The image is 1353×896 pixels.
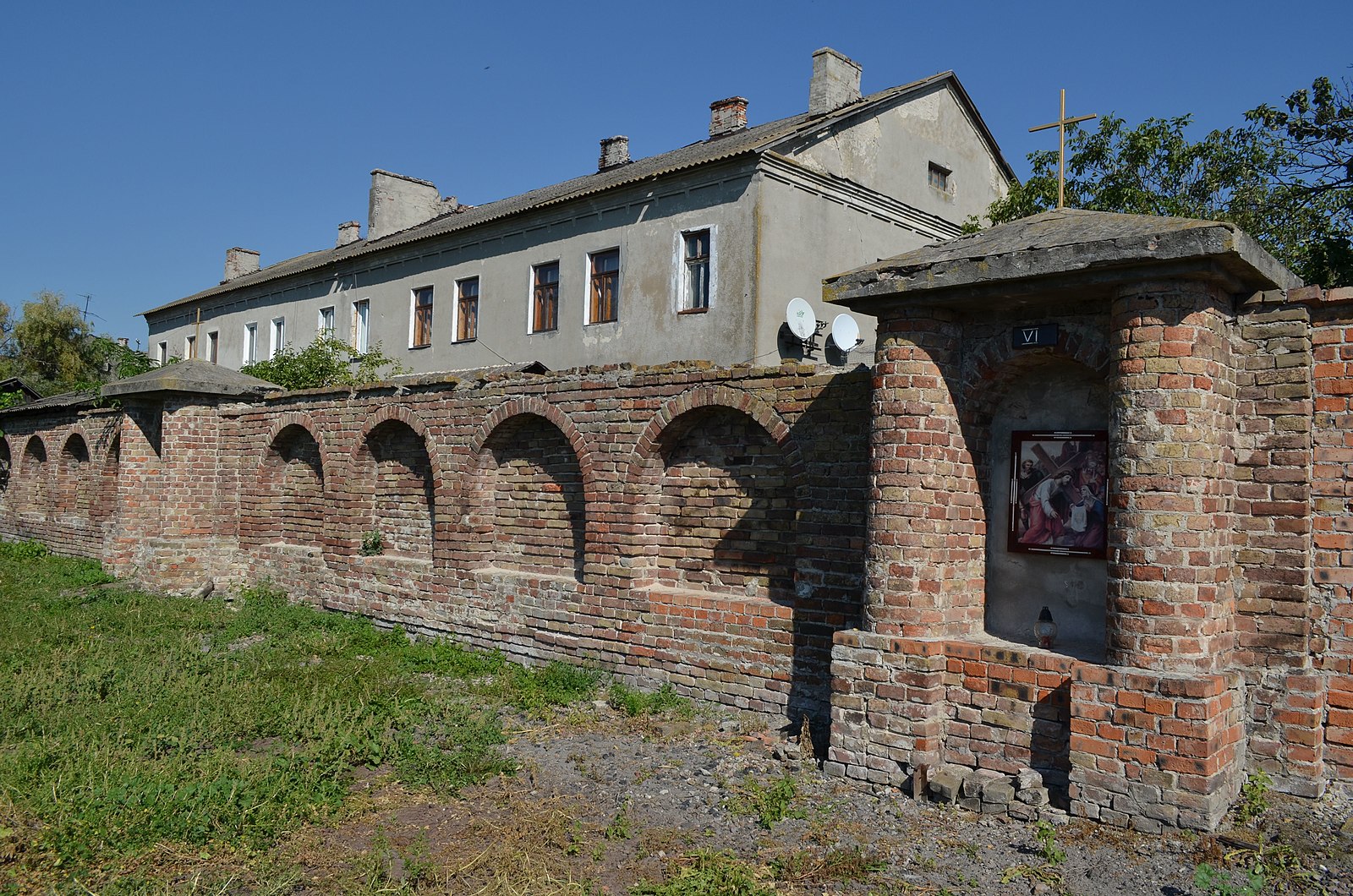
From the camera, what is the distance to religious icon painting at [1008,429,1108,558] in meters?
6.09

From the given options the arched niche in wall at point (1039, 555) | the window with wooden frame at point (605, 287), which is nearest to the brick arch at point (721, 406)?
the arched niche in wall at point (1039, 555)

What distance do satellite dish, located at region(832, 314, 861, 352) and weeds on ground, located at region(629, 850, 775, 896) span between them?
34.6ft

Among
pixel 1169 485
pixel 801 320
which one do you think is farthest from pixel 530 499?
pixel 801 320

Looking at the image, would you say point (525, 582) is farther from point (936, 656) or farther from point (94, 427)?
point (94, 427)

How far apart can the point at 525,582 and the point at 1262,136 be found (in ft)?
47.6

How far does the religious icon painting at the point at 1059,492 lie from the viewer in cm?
609

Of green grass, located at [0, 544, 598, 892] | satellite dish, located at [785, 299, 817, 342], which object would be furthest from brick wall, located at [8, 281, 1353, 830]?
satellite dish, located at [785, 299, 817, 342]

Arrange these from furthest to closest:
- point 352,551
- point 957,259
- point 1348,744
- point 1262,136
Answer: point 1262,136, point 352,551, point 957,259, point 1348,744

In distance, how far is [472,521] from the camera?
10070 mm

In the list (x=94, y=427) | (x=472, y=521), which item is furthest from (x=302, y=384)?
(x=472, y=521)

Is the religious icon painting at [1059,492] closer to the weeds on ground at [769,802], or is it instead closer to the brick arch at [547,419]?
the weeds on ground at [769,802]

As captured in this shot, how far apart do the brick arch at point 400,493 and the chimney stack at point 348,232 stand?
20.0 m

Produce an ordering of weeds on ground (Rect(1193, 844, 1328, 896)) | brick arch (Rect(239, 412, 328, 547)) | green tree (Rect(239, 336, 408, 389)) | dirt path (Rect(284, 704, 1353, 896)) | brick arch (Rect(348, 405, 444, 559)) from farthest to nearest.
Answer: green tree (Rect(239, 336, 408, 389)) → brick arch (Rect(239, 412, 328, 547)) → brick arch (Rect(348, 405, 444, 559)) → dirt path (Rect(284, 704, 1353, 896)) → weeds on ground (Rect(1193, 844, 1328, 896))

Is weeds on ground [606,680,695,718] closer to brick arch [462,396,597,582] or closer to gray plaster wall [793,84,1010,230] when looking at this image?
brick arch [462,396,597,582]
